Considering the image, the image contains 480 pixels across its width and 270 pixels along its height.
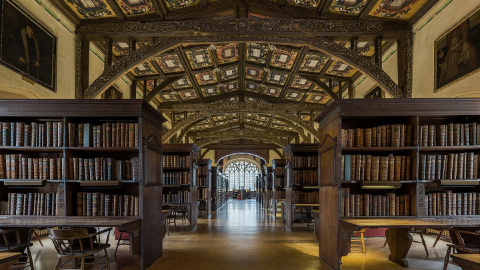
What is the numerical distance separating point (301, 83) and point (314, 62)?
2.36 metres

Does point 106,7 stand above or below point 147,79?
above

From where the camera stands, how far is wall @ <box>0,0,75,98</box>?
6.31 meters

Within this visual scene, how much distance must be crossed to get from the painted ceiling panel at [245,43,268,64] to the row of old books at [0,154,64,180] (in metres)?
6.89

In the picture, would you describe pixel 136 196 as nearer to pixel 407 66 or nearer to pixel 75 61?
pixel 75 61

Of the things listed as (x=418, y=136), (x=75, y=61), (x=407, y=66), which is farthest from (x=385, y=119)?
(x=75, y=61)

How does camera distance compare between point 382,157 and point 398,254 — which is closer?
point 382,157

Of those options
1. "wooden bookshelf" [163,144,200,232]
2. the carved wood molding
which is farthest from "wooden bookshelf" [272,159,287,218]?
the carved wood molding

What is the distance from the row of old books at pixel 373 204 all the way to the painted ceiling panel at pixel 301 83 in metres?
7.90

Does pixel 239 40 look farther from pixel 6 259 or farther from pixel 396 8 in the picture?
pixel 6 259

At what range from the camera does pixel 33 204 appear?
491 cm

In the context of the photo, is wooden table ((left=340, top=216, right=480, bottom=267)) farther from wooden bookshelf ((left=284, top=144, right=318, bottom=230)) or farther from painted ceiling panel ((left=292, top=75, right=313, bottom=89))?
painted ceiling panel ((left=292, top=75, right=313, bottom=89))

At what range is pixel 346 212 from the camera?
4820 millimetres

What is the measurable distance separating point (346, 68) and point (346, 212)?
731 cm

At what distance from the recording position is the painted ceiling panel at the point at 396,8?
735 centimetres
